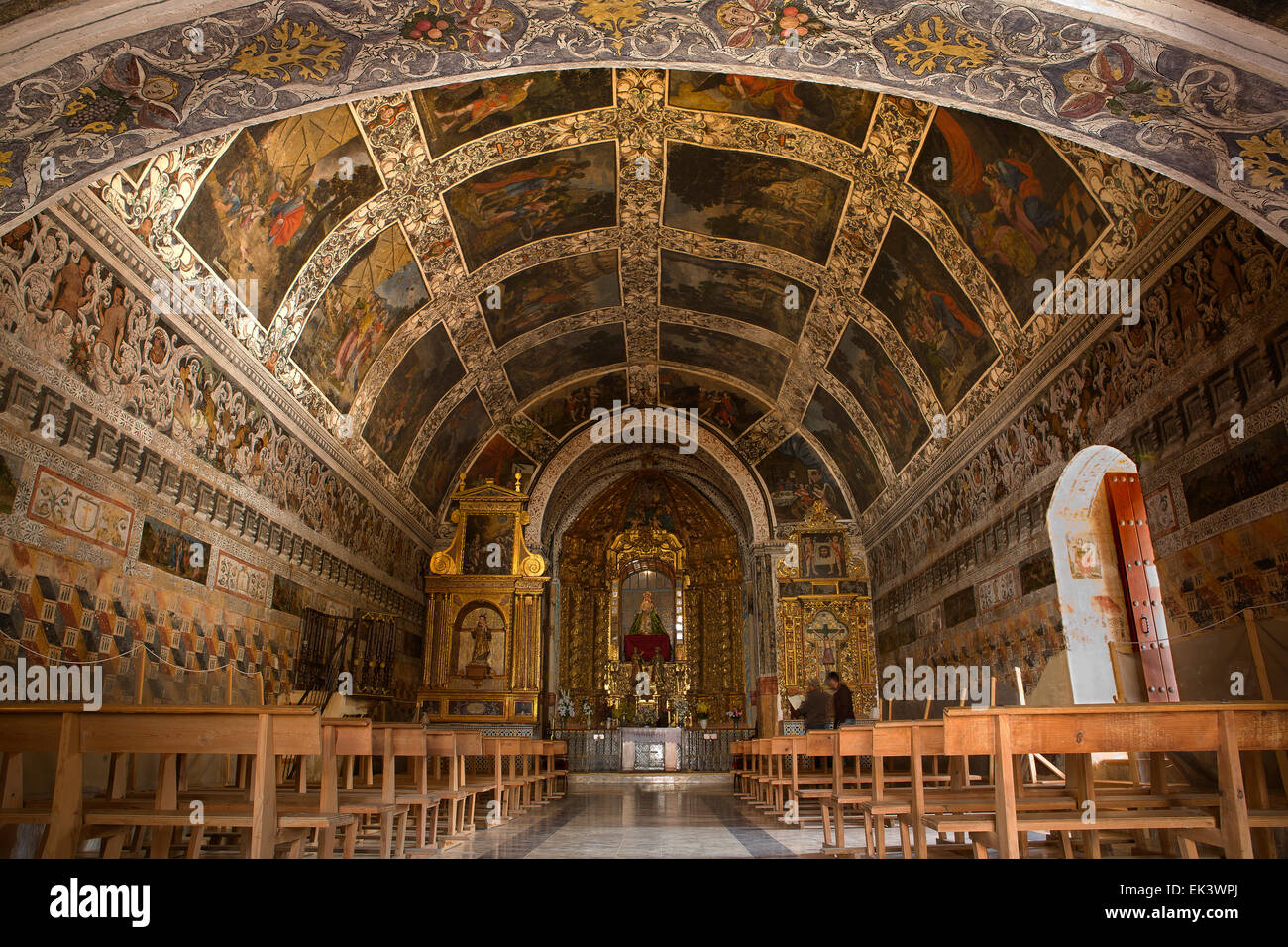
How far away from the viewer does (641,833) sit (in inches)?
349

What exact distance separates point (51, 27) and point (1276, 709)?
23.8ft

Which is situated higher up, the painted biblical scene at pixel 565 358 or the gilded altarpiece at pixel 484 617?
the painted biblical scene at pixel 565 358

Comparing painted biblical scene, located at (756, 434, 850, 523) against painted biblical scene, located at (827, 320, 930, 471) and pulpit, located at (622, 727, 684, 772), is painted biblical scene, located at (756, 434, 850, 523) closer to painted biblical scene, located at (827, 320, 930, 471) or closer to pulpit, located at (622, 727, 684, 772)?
painted biblical scene, located at (827, 320, 930, 471)

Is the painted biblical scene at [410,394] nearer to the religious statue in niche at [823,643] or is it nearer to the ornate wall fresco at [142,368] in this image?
the ornate wall fresco at [142,368]

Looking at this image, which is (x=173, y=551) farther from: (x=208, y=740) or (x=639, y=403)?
(x=639, y=403)

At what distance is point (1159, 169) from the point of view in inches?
236

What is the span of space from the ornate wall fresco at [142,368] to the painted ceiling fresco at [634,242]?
2.17ft

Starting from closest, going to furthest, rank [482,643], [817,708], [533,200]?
[817,708], [533,200], [482,643]

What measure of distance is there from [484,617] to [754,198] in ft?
34.8

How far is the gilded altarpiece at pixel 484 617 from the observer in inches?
733

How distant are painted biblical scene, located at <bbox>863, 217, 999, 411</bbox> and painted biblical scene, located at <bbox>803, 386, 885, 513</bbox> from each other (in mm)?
3916

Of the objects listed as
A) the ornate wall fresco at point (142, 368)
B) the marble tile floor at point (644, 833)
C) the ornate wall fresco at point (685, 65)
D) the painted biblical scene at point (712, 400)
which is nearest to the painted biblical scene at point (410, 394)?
the ornate wall fresco at point (142, 368)

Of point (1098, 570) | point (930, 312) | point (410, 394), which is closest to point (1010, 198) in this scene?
point (930, 312)

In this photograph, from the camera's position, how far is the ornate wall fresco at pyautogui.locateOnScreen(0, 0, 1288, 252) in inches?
208
